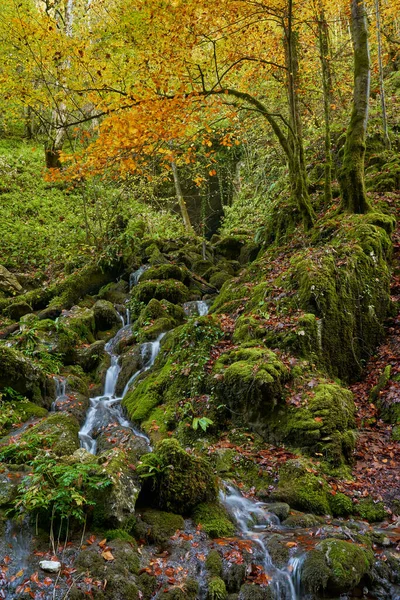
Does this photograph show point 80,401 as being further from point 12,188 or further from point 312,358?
point 12,188

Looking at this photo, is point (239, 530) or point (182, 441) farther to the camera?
point (182, 441)

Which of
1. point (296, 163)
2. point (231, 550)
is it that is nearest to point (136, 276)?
point (296, 163)

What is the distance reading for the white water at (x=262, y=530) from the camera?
150 inches

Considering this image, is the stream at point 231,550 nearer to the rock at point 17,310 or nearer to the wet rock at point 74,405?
the wet rock at point 74,405

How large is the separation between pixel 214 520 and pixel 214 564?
72 centimetres

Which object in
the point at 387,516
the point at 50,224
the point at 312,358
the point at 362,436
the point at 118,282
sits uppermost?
the point at 50,224

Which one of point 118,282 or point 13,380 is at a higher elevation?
point 118,282

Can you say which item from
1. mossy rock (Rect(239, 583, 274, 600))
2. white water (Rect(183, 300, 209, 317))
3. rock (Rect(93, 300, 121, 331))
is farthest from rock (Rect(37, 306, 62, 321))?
mossy rock (Rect(239, 583, 274, 600))

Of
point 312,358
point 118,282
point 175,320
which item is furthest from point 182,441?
point 118,282

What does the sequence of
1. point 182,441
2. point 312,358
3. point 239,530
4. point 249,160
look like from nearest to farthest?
point 239,530 → point 182,441 → point 312,358 → point 249,160

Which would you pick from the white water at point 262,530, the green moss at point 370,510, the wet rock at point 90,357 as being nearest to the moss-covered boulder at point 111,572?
the white water at point 262,530

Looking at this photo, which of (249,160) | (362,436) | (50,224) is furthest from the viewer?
(249,160)

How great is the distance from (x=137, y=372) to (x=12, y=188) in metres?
13.7

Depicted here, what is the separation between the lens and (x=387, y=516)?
4.86m
